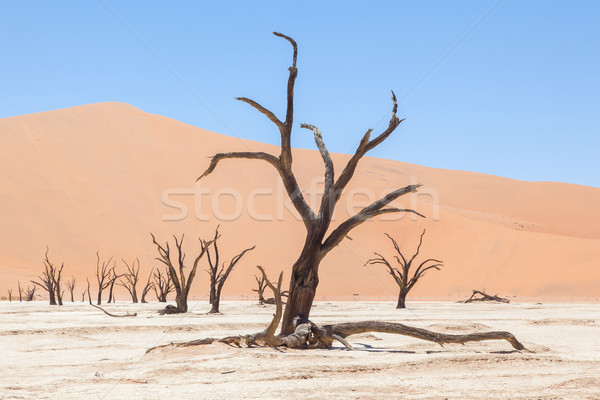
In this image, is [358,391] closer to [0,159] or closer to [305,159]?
[0,159]

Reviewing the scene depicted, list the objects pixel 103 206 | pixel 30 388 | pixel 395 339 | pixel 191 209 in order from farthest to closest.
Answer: pixel 191 209
pixel 103 206
pixel 395 339
pixel 30 388

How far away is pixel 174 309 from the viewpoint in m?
18.6

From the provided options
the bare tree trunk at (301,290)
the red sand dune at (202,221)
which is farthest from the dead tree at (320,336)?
the red sand dune at (202,221)

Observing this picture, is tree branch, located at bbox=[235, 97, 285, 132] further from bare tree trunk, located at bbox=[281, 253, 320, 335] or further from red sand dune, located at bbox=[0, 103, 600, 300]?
red sand dune, located at bbox=[0, 103, 600, 300]

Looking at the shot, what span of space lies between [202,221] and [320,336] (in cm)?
4500

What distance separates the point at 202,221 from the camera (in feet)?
175

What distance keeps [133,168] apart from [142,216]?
7924mm

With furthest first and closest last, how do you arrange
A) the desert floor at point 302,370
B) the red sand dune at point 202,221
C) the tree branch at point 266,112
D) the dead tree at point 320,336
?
the red sand dune at point 202,221, the tree branch at point 266,112, the dead tree at point 320,336, the desert floor at point 302,370

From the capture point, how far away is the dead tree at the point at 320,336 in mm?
8656

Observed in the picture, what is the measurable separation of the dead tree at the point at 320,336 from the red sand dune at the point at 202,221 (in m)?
31.8

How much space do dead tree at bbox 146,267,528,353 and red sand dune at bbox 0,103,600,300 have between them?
104ft

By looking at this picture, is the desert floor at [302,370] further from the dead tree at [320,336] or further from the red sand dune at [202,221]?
the red sand dune at [202,221]

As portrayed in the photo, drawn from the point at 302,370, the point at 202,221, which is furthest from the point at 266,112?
the point at 202,221

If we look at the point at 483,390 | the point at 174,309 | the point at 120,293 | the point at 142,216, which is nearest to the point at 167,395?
the point at 483,390
